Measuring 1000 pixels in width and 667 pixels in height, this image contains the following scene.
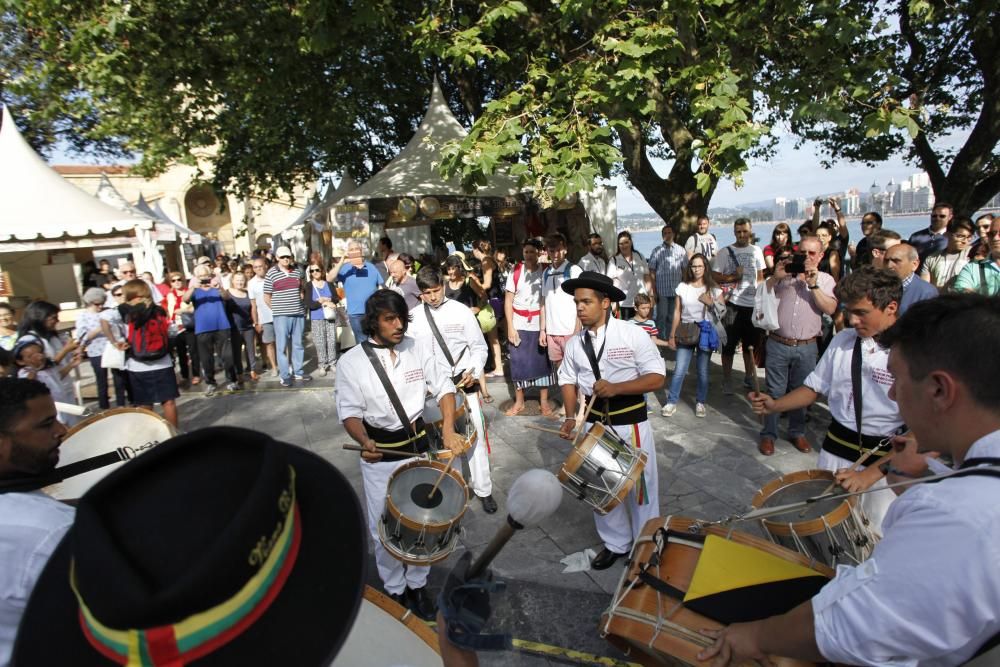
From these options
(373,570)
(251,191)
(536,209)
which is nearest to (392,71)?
(251,191)

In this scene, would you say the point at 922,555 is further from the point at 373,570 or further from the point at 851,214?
the point at 851,214

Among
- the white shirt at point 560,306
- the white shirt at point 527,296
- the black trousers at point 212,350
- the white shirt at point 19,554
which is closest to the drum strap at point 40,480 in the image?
the white shirt at point 19,554

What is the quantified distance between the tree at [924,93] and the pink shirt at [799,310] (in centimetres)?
152

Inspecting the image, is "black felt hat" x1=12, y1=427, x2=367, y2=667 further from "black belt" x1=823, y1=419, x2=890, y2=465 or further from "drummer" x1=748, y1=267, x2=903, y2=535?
"black belt" x1=823, y1=419, x2=890, y2=465

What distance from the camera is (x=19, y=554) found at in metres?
1.51

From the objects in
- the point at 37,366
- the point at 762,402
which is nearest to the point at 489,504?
the point at 762,402

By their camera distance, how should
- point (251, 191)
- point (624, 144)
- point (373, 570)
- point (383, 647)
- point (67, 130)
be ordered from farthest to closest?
point (67, 130) → point (251, 191) → point (624, 144) → point (373, 570) → point (383, 647)

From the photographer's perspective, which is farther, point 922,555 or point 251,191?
point 251,191

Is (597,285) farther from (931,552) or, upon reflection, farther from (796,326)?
(796,326)

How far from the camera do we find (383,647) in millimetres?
1944

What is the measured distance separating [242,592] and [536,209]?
37.6ft

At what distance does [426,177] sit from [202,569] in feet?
36.0

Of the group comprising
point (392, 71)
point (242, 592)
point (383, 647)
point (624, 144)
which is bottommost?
point (383, 647)

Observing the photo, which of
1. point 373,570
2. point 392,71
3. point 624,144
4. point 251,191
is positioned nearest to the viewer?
point 373,570
